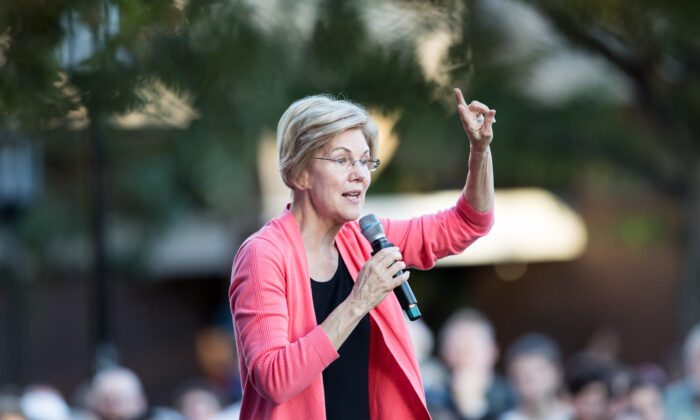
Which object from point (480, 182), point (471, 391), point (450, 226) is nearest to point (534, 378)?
point (471, 391)

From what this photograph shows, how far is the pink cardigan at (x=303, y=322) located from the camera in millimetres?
2236

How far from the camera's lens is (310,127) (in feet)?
8.04

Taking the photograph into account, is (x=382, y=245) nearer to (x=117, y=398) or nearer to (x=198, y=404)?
(x=117, y=398)

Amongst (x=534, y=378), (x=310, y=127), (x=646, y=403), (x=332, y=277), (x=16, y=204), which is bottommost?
(x=646, y=403)

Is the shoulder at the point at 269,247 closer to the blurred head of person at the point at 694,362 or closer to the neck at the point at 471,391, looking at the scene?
the neck at the point at 471,391

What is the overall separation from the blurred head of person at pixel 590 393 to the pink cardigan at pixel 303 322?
2.48 meters

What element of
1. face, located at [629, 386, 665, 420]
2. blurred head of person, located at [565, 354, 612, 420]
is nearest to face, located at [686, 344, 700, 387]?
face, located at [629, 386, 665, 420]

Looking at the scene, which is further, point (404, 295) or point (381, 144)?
point (381, 144)

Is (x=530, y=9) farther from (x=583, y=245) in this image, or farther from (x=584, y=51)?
(x=583, y=245)

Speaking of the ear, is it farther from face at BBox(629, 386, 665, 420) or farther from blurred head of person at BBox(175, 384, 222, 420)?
blurred head of person at BBox(175, 384, 222, 420)

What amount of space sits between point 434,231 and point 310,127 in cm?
49

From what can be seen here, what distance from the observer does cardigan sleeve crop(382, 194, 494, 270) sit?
2656 millimetres

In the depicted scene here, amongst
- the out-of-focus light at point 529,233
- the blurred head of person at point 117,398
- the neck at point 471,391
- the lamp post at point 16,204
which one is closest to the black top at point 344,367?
the neck at point 471,391

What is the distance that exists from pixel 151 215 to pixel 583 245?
6.18 meters
